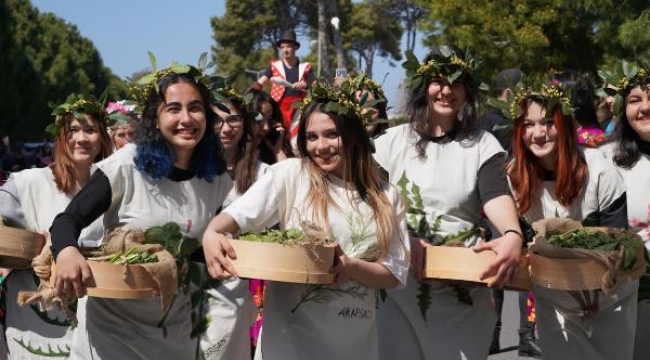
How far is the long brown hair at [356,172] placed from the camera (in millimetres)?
4934

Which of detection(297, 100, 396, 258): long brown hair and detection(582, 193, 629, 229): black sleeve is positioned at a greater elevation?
detection(297, 100, 396, 258): long brown hair

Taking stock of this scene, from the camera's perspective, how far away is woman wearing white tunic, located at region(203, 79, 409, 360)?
4.78 metres

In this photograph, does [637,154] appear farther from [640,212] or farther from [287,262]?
[287,262]

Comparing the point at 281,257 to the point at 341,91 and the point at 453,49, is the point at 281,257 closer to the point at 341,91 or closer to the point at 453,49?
the point at 341,91

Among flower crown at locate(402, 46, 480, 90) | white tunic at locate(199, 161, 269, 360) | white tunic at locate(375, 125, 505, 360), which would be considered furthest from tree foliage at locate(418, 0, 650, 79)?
white tunic at locate(375, 125, 505, 360)

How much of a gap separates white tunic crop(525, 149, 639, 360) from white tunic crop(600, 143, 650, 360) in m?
0.44

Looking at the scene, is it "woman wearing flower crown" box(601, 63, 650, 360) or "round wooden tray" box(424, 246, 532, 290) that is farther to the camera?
"woman wearing flower crown" box(601, 63, 650, 360)

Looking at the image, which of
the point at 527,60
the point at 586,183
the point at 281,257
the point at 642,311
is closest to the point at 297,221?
the point at 281,257

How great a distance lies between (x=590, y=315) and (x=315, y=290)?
1.54 metres

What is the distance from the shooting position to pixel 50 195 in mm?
6500

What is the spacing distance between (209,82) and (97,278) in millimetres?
1407

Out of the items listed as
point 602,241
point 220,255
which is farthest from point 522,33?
point 220,255

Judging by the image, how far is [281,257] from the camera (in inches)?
174

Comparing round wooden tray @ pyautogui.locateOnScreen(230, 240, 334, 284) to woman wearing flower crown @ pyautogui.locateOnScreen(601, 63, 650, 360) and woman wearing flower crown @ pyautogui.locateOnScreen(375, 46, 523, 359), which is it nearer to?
woman wearing flower crown @ pyautogui.locateOnScreen(375, 46, 523, 359)
